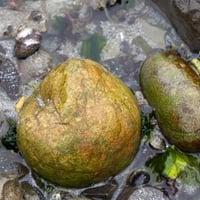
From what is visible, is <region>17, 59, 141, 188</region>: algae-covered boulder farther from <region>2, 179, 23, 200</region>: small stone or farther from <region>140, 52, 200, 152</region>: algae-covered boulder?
A: <region>140, 52, 200, 152</region>: algae-covered boulder

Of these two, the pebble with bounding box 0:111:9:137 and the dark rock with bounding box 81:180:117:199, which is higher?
the pebble with bounding box 0:111:9:137

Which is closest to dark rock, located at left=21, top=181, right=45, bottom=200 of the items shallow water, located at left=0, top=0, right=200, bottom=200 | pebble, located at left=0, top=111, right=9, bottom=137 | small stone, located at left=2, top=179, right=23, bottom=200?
small stone, located at left=2, top=179, right=23, bottom=200

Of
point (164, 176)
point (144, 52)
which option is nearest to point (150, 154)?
point (164, 176)

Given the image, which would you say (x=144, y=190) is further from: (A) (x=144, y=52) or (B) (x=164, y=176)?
(A) (x=144, y=52)

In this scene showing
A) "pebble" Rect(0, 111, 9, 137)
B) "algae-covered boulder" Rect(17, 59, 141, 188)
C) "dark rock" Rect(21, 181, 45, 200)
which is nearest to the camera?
"algae-covered boulder" Rect(17, 59, 141, 188)

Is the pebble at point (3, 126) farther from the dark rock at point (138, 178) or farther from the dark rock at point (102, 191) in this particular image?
the dark rock at point (138, 178)

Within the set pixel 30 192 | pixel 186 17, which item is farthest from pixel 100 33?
pixel 30 192
